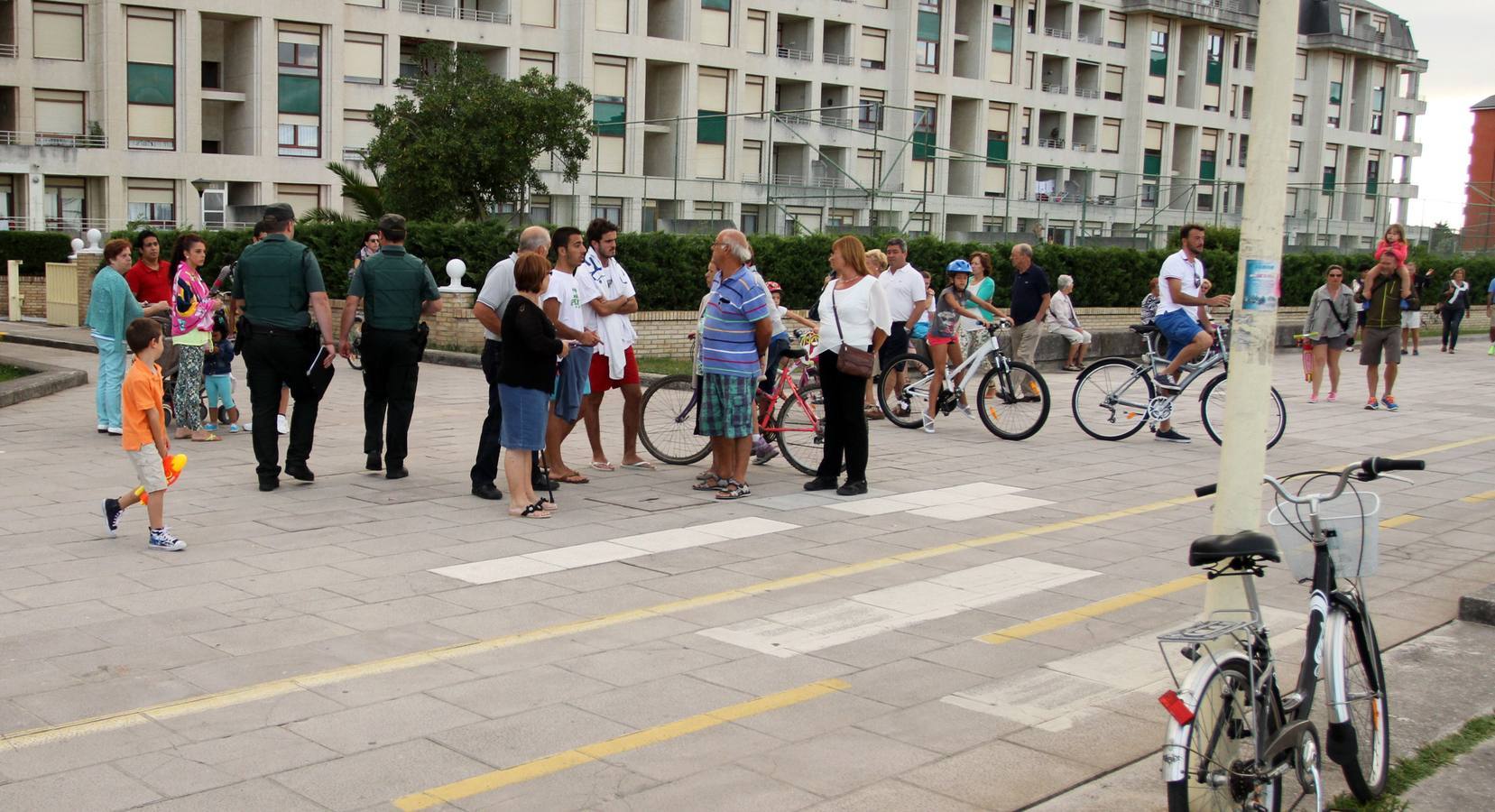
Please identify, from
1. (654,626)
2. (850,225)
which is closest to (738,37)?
(850,225)

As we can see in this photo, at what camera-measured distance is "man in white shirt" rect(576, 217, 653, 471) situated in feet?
34.5

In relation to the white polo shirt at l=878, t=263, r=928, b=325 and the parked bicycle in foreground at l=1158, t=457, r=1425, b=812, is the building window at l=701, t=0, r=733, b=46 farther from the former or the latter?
the parked bicycle in foreground at l=1158, t=457, r=1425, b=812

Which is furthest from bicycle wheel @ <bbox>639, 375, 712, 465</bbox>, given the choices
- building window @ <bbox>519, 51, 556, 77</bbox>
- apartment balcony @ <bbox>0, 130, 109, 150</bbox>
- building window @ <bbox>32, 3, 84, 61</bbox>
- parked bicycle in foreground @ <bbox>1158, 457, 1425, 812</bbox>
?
building window @ <bbox>519, 51, 556, 77</bbox>

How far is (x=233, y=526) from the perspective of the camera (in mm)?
8539

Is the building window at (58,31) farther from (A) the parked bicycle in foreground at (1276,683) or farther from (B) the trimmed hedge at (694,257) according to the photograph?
(A) the parked bicycle in foreground at (1276,683)

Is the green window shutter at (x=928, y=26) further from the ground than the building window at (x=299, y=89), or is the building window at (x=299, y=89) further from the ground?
the green window shutter at (x=928, y=26)

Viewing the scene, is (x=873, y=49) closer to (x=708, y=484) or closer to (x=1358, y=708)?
(x=708, y=484)

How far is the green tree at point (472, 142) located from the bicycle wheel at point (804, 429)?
76.4 ft

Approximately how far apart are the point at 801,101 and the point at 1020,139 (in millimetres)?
12478

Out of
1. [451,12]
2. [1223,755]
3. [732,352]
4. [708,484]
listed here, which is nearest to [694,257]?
[708,484]

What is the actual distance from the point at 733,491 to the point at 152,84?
39.7 m

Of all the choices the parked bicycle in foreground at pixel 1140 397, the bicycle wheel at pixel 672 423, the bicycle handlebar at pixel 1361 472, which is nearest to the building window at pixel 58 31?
the bicycle wheel at pixel 672 423

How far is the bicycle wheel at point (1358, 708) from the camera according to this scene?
4.16 metres

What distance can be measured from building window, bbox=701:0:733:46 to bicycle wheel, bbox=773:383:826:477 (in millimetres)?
44335
